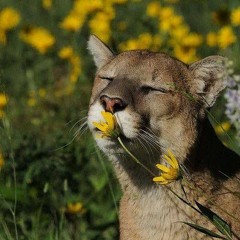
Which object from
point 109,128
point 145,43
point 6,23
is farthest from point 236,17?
point 109,128

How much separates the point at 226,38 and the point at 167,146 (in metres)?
4.02

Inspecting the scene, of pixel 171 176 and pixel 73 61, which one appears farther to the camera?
pixel 73 61

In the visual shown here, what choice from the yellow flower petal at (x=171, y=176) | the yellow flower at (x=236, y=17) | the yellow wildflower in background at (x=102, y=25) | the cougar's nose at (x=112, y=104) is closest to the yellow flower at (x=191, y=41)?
the yellow flower at (x=236, y=17)

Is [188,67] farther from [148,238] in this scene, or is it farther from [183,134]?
[148,238]

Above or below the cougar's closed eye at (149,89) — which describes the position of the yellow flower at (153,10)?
above

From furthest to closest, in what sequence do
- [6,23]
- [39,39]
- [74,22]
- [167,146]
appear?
[6,23] < [39,39] < [74,22] < [167,146]

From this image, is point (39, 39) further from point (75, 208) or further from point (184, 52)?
point (75, 208)

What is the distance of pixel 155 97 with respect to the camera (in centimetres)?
677

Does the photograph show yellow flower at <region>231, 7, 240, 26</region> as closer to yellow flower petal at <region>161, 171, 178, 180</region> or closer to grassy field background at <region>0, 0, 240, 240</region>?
grassy field background at <region>0, 0, 240, 240</region>

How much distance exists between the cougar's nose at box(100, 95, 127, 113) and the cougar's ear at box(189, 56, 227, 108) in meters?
0.83

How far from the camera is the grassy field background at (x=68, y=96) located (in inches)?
311

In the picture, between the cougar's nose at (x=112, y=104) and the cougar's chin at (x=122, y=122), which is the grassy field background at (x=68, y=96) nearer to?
the cougar's chin at (x=122, y=122)

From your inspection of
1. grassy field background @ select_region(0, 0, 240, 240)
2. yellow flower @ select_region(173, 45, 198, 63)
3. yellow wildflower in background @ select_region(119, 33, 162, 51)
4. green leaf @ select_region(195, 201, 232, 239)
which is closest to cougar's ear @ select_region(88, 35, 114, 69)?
grassy field background @ select_region(0, 0, 240, 240)

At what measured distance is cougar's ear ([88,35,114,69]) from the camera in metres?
7.51
